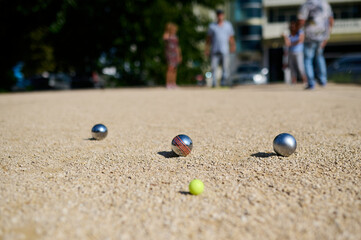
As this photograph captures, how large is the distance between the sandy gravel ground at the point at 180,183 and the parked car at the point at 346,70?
34.6 feet

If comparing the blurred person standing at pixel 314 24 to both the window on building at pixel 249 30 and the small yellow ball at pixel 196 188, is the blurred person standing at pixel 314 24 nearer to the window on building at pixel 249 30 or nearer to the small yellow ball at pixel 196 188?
the small yellow ball at pixel 196 188

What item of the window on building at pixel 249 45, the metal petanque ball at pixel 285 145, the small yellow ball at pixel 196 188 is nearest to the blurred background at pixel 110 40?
the metal petanque ball at pixel 285 145

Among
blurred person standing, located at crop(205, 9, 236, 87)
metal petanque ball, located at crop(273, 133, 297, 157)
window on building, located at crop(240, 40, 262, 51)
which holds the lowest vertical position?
metal petanque ball, located at crop(273, 133, 297, 157)

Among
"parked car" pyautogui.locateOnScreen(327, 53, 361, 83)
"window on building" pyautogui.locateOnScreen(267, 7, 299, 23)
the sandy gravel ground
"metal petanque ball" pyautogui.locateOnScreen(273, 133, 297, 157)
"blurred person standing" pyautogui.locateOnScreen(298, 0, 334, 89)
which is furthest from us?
"window on building" pyautogui.locateOnScreen(267, 7, 299, 23)

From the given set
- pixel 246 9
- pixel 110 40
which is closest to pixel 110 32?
pixel 110 40

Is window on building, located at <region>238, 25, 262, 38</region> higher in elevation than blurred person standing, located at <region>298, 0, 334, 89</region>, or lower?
higher

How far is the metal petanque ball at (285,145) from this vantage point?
112 inches

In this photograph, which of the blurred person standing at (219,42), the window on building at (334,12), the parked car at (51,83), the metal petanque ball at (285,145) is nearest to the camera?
the metal petanque ball at (285,145)

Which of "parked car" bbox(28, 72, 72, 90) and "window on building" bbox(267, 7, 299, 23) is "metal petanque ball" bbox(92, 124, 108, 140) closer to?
"parked car" bbox(28, 72, 72, 90)

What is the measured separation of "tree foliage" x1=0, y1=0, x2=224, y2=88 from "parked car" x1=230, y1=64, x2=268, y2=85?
294cm

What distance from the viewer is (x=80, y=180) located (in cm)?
243

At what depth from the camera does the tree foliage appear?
14.1m

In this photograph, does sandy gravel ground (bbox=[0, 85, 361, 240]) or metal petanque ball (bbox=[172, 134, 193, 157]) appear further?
metal petanque ball (bbox=[172, 134, 193, 157])

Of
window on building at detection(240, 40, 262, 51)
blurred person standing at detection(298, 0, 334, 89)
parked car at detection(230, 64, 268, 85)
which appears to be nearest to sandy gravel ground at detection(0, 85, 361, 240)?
blurred person standing at detection(298, 0, 334, 89)
